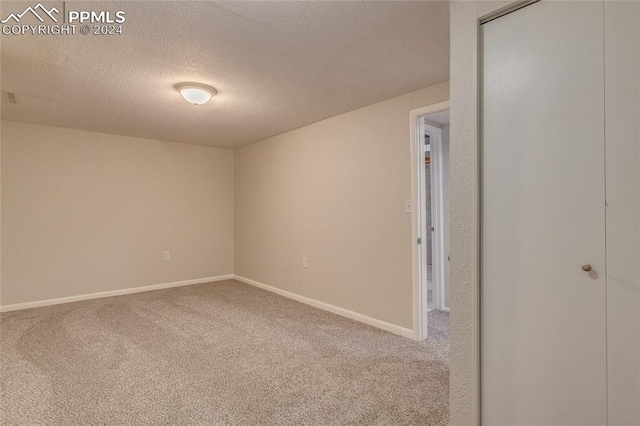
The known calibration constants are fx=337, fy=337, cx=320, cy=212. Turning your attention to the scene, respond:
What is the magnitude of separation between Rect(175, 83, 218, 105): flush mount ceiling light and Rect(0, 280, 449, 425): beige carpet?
2.11 metres

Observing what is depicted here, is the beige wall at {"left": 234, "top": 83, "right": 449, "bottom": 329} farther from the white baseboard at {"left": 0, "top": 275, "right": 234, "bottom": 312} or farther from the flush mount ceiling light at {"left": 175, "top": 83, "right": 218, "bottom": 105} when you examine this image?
the flush mount ceiling light at {"left": 175, "top": 83, "right": 218, "bottom": 105}

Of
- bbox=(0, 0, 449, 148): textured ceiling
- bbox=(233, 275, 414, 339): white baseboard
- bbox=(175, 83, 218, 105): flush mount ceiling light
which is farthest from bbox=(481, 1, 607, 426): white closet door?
bbox=(175, 83, 218, 105): flush mount ceiling light

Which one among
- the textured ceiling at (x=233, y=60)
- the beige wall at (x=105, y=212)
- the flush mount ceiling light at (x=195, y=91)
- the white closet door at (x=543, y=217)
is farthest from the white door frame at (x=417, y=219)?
the beige wall at (x=105, y=212)

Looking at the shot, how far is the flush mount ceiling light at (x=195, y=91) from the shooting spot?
279 centimetres

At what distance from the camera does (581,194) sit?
129cm

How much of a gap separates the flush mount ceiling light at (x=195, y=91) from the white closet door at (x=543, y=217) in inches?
86.4

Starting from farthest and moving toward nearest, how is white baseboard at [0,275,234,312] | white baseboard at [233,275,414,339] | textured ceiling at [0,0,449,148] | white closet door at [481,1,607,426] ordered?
white baseboard at [0,275,234,312] < white baseboard at [233,275,414,339] < textured ceiling at [0,0,449,148] < white closet door at [481,1,607,426]

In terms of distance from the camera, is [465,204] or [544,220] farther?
[465,204]

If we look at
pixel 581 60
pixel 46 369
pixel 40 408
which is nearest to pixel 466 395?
pixel 581 60

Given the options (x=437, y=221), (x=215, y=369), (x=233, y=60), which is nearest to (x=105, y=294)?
(x=215, y=369)

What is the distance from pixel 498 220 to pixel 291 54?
5.61 feet

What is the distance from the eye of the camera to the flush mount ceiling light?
2.79 metres

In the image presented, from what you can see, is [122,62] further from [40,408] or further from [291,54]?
[40,408]

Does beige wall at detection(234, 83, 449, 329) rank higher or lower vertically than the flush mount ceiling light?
lower
